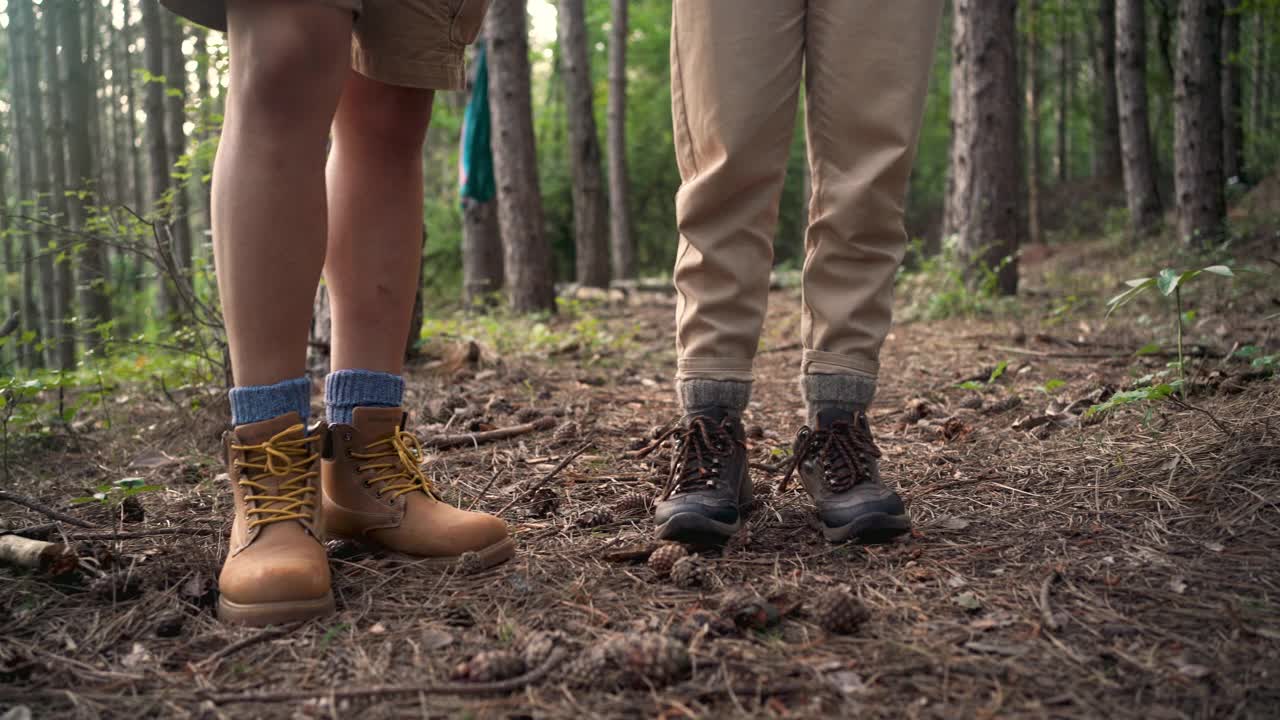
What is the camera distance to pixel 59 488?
7.24 feet

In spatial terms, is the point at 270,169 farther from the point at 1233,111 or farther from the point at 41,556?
the point at 1233,111

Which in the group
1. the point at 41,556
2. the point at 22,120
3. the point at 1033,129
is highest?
the point at 1033,129

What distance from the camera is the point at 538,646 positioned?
117cm

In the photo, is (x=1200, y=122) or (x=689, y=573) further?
(x=1200, y=122)

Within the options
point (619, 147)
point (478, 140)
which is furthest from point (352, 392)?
point (619, 147)

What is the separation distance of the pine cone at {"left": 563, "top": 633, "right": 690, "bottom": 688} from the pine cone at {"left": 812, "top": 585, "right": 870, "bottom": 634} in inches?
9.5

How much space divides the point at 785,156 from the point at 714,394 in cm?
49

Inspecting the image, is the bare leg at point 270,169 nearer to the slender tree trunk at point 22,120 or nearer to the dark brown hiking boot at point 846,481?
the dark brown hiking boot at point 846,481

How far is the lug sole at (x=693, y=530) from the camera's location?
1.57 metres

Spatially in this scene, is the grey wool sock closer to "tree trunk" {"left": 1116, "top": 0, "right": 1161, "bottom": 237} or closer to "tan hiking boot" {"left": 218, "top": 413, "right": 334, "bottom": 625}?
"tan hiking boot" {"left": 218, "top": 413, "right": 334, "bottom": 625}

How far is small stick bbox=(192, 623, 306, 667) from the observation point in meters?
1.19

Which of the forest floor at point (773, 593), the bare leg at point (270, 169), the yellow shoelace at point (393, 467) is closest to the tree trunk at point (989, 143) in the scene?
the forest floor at point (773, 593)

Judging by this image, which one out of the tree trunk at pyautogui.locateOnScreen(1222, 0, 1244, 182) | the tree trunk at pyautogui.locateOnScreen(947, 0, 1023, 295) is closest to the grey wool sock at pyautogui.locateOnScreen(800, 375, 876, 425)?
the tree trunk at pyautogui.locateOnScreen(947, 0, 1023, 295)

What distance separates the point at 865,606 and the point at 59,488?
2.08 m
